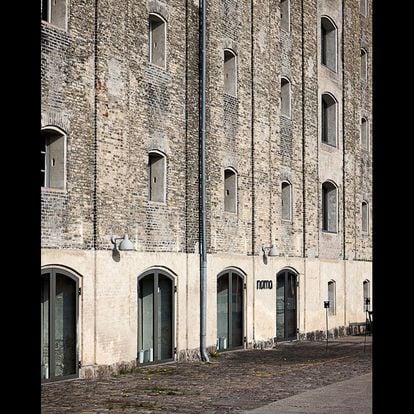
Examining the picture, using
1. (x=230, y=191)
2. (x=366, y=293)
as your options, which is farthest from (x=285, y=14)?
(x=366, y=293)

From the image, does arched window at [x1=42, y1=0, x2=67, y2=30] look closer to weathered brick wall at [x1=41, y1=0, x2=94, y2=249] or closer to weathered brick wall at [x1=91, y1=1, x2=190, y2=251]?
weathered brick wall at [x1=41, y1=0, x2=94, y2=249]

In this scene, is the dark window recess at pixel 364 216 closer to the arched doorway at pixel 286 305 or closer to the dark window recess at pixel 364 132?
the dark window recess at pixel 364 132

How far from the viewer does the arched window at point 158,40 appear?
21.3m

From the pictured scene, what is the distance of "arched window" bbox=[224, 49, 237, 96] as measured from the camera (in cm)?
2484

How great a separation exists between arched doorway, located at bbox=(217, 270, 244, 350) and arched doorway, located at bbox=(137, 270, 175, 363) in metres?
2.64

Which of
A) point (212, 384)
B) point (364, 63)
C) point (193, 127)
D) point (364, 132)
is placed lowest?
point (212, 384)

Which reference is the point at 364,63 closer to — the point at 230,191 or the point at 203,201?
the point at 230,191

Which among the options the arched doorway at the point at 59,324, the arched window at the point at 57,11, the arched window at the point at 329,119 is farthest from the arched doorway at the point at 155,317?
the arched window at the point at 329,119

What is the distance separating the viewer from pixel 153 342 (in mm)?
20766

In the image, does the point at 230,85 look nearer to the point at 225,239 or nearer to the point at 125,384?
the point at 225,239

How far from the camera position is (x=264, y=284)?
26125 mm

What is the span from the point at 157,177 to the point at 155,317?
3.19m

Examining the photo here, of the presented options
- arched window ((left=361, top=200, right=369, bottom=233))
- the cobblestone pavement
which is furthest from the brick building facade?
arched window ((left=361, top=200, right=369, bottom=233))
